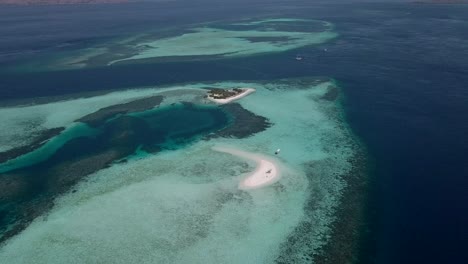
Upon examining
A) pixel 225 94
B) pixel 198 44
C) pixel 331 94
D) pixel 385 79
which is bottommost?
pixel 331 94

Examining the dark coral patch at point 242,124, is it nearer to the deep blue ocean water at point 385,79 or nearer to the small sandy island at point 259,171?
the small sandy island at point 259,171

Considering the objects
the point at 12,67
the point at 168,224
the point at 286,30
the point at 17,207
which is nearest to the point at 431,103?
the point at 168,224

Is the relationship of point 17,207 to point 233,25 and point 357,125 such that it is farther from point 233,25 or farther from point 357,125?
A: point 233,25

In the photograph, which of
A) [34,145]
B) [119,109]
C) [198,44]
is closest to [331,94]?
[119,109]

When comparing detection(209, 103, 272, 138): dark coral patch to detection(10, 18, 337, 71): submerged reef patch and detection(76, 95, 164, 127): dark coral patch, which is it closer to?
detection(76, 95, 164, 127): dark coral patch

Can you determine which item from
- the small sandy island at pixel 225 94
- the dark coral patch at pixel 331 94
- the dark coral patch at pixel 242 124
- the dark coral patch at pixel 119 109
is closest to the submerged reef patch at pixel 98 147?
the dark coral patch at pixel 119 109

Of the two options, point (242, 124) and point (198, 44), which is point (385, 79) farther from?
point (198, 44)

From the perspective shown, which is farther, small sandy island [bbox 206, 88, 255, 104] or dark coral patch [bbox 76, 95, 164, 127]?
small sandy island [bbox 206, 88, 255, 104]

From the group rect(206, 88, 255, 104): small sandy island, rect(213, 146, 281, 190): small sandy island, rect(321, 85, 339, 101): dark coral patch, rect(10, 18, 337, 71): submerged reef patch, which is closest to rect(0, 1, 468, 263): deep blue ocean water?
rect(321, 85, 339, 101): dark coral patch
